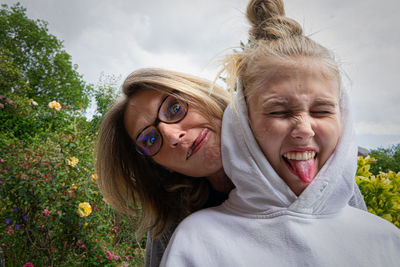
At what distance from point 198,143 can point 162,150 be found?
23 cm

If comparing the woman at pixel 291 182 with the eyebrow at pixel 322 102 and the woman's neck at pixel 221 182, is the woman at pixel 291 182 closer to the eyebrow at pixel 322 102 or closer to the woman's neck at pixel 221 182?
the eyebrow at pixel 322 102

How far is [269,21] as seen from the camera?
114 centimetres

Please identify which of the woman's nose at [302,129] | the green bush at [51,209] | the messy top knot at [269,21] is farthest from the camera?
the green bush at [51,209]

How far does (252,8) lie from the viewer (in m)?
1.17

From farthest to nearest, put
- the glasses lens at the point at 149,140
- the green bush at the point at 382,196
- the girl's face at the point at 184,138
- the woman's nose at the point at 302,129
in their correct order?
the green bush at the point at 382,196
the glasses lens at the point at 149,140
the girl's face at the point at 184,138
the woman's nose at the point at 302,129

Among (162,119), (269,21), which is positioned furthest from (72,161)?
(269,21)

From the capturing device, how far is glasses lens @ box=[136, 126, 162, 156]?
134 cm


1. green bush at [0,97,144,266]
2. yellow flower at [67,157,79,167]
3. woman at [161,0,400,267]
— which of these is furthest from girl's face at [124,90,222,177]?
yellow flower at [67,157,79,167]

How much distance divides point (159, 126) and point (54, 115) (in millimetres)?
2563

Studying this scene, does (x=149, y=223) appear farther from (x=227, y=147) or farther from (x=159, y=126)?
(x=227, y=147)

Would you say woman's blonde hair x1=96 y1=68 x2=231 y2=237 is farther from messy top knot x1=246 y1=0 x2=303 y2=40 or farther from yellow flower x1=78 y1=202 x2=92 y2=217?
yellow flower x1=78 y1=202 x2=92 y2=217

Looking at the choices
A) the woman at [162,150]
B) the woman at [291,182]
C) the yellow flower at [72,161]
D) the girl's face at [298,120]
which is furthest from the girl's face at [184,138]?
the yellow flower at [72,161]

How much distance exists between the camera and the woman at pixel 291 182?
84 centimetres

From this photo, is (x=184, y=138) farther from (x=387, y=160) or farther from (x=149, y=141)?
(x=387, y=160)
